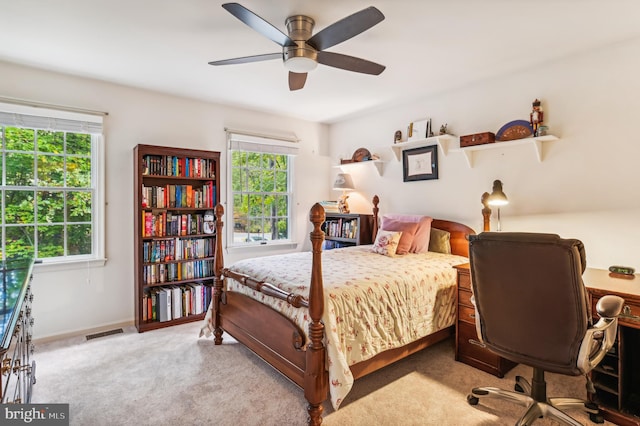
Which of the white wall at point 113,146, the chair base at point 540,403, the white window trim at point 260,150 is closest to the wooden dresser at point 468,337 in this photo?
the chair base at point 540,403

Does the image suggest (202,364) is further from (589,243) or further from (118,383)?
(589,243)

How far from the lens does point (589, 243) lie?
105 inches

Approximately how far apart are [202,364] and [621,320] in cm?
274

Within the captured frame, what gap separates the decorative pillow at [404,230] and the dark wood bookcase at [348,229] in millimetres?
580

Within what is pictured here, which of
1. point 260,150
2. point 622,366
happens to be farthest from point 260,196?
point 622,366

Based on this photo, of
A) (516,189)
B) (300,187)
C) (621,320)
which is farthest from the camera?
(300,187)

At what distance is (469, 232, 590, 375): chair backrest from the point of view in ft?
5.08

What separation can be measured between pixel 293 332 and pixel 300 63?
1.71 m

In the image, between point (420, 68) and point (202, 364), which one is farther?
point (420, 68)

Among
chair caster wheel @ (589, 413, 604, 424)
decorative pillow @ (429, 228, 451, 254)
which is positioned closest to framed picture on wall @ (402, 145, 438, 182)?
decorative pillow @ (429, 228, 451, 254)

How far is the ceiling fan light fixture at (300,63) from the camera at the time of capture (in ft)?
6.91

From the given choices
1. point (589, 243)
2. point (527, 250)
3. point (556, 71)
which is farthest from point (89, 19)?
point (589, 243)

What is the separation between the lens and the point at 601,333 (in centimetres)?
167

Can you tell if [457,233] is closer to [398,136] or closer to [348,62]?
[398,136]
